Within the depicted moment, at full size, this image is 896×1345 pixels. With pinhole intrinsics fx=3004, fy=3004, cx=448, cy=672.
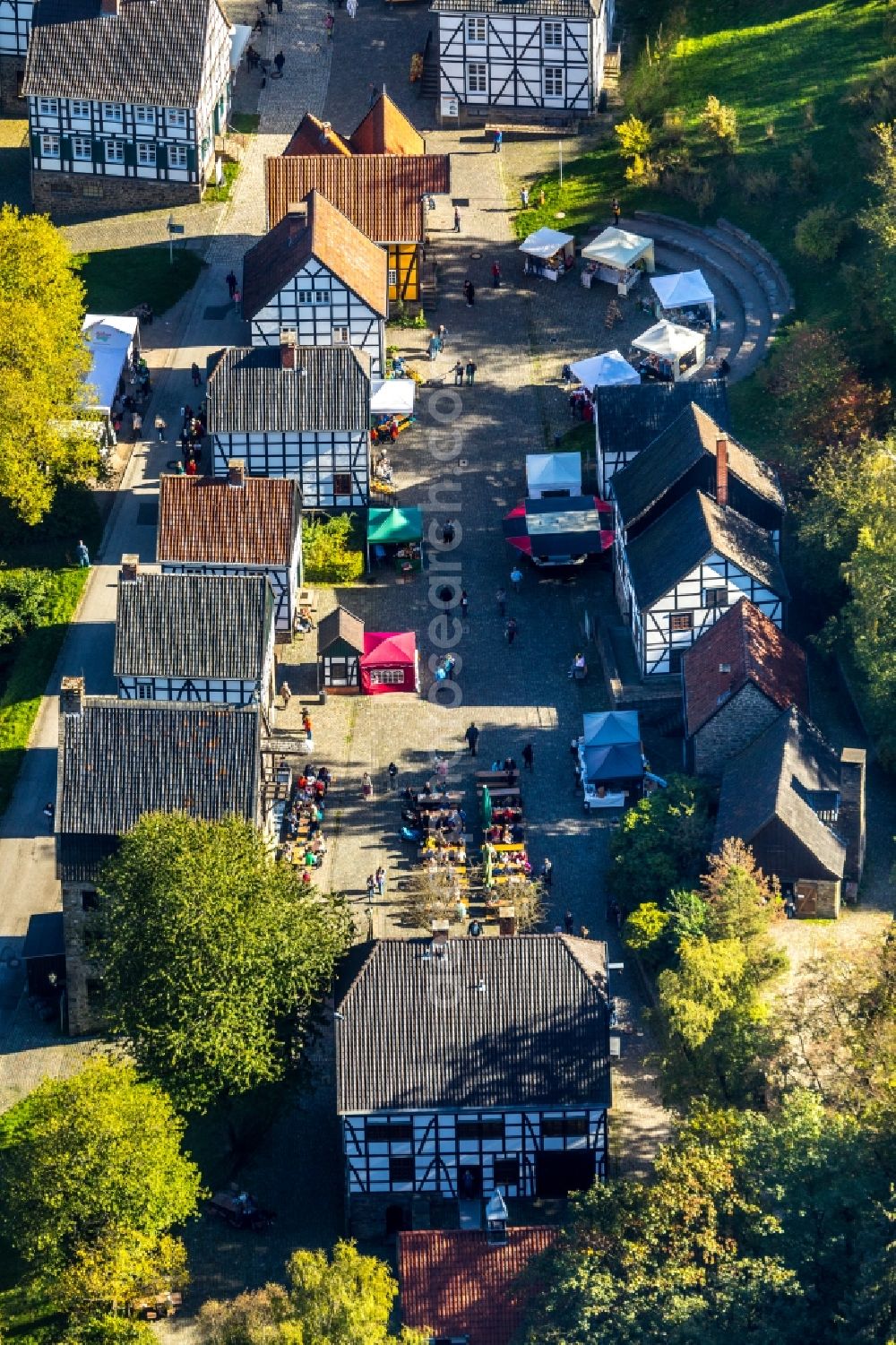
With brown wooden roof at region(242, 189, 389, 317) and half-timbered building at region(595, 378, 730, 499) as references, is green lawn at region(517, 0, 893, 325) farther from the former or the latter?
half-timbered building at region(595, 378, 730, 499)

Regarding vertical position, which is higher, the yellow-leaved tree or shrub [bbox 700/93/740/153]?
shrub [bbox 700/93/740/153]

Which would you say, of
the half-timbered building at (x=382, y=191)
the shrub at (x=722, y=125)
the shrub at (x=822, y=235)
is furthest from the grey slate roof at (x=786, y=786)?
the shrub at (x=722, y=125)

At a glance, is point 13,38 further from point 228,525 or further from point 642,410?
point 642,410

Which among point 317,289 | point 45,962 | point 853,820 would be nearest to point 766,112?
point 317,289

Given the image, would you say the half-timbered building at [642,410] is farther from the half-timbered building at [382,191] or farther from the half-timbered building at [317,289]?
the half-timbered building at [382,191]

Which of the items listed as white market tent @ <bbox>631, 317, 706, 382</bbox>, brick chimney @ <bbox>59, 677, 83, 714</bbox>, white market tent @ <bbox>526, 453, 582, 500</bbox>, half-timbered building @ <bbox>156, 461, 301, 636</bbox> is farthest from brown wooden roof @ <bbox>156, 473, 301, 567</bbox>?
white market tent @ <bbox>631, 317, 706, 382</bbox>
